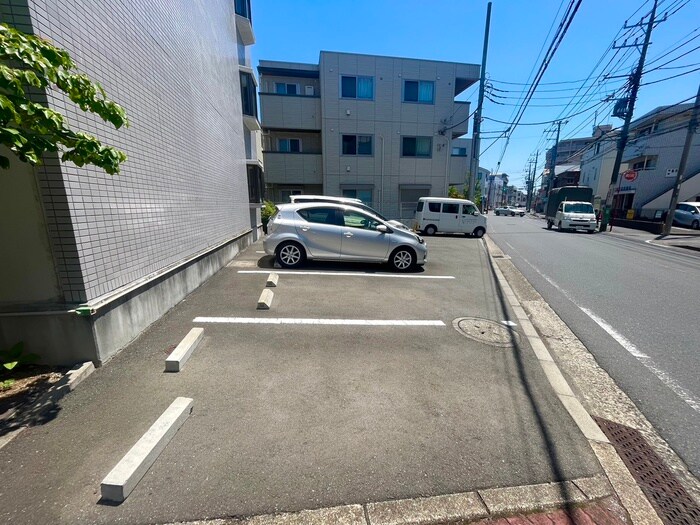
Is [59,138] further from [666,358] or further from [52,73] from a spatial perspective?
[666,358]

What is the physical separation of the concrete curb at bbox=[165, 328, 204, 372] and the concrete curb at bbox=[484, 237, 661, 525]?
3577 millimetres

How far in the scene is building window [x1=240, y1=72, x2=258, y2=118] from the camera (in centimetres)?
1152

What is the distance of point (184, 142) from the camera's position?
572 cm

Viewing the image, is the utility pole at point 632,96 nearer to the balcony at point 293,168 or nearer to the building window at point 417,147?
the building window at point 417,147

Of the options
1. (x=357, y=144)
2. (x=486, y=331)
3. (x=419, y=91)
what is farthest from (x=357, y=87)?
(x=486, y=331)

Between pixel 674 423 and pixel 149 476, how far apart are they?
13.7 ft

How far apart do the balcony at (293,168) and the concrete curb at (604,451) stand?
1820cm

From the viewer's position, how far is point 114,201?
11.4 ft

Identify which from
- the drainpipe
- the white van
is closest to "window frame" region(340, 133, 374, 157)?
the drainpipe

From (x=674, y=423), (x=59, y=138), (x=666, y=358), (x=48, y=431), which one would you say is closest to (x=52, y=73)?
(x=59, y=138)

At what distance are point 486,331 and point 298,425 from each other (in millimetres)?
3072

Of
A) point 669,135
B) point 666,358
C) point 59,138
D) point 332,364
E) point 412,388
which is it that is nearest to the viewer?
point 59,138

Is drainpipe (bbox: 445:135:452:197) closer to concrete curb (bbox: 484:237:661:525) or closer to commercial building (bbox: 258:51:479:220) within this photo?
Answer: commercial building (bbox: 258:51:479:220)

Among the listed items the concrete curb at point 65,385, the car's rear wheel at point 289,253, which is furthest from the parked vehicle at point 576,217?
the concrete curb at point 65,385
